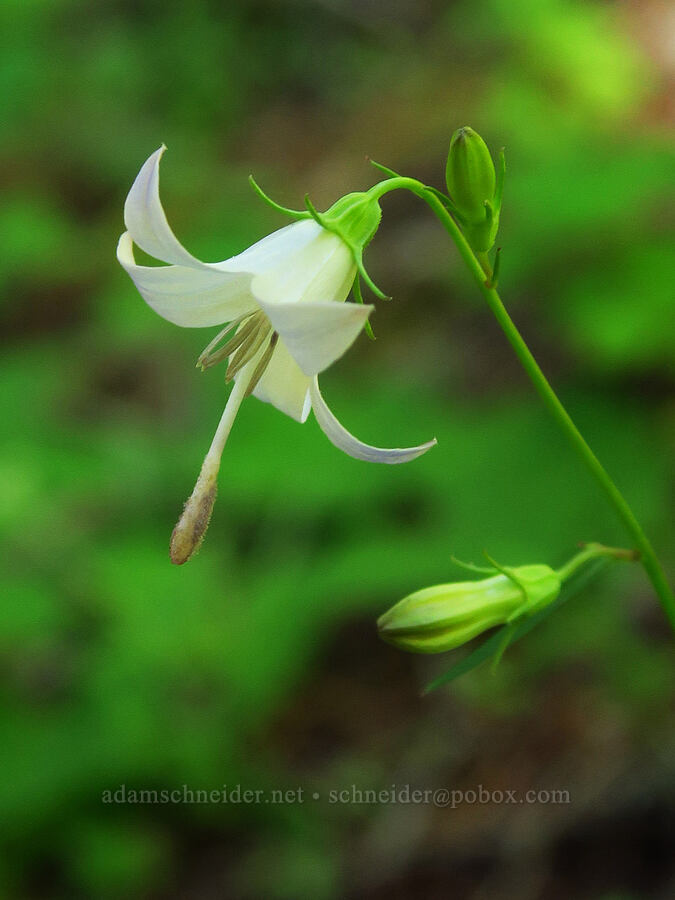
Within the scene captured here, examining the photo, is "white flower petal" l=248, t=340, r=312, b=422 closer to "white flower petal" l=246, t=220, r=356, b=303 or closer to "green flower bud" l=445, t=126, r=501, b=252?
"white flower petal" l=246, t=220, r=356, b=303

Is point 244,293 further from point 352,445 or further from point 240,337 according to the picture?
point 352,445

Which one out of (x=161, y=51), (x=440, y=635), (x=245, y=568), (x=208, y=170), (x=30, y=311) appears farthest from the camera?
(x=161, y=51)

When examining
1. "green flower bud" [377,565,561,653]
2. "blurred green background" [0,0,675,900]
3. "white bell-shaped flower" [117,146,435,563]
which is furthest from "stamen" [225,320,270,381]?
"blurred green background" [0,0,675,900]

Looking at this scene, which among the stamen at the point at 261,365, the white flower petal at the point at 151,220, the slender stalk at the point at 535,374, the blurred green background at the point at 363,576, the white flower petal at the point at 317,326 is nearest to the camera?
the white flower petal at the point at 317,326

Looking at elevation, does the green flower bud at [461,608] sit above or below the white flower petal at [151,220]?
below

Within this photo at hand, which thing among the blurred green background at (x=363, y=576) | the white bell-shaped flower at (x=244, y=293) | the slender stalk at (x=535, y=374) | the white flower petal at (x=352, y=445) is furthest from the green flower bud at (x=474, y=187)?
the blurred green background at (x=363, y=576)

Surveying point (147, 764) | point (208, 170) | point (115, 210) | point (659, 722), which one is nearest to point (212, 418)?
point (147, 764)

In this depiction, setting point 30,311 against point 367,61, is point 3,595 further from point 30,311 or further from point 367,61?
point 367,61

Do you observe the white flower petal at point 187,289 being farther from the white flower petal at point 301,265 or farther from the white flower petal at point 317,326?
the white flower petal at point 317,326
